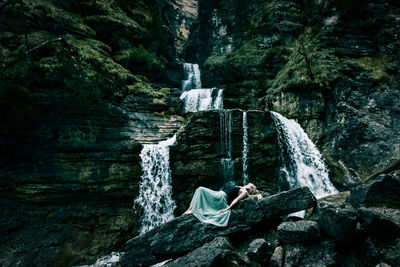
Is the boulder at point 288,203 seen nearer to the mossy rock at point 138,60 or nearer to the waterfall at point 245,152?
the waterfall at point 245,152

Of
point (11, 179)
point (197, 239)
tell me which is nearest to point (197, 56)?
point (11, 179)

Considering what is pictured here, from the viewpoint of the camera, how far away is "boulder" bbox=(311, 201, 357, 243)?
4.18 metres

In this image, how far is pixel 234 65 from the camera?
24.8 m

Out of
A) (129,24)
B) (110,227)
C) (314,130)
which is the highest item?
(129,24)

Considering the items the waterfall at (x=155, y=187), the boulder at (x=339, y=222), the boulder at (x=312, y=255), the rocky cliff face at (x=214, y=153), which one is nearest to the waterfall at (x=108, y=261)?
the waterfall at (x=155, y=187)

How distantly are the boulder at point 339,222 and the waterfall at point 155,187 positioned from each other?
9.84 metres

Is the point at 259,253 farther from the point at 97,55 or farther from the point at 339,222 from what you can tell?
the point at 97,55

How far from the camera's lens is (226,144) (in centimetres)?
1396

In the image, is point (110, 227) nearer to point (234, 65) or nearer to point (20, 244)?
point (20, 244)

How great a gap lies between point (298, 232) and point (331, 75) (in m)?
14.6

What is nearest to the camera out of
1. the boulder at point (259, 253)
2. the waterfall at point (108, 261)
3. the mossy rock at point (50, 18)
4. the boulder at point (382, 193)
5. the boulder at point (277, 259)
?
the boulder at point (277, 259)

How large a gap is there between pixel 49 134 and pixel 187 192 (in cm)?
910

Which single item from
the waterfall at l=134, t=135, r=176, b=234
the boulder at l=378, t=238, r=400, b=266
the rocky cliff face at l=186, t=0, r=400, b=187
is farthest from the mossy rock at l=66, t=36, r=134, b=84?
the boulder at l=378, t=238, r=400, b=266

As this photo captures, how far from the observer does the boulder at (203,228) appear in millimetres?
5852
